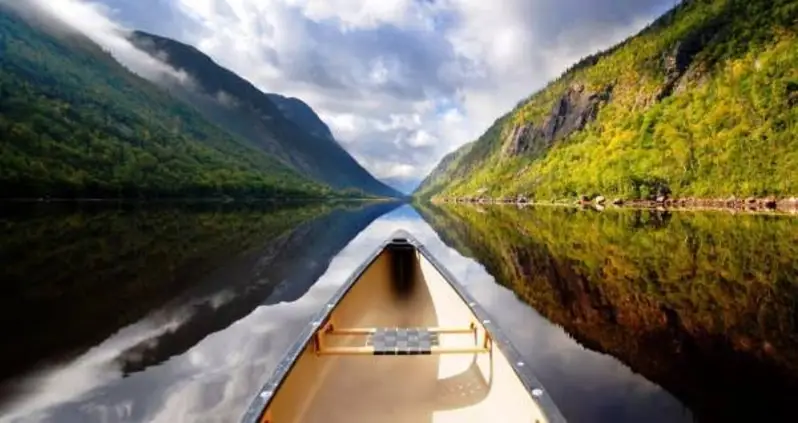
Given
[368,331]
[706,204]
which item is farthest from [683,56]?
[368,331]

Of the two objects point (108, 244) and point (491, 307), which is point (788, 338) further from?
point (108, 244)

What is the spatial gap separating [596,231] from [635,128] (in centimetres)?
10353

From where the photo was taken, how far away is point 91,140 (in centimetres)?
11675

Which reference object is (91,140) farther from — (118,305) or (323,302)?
(323,302)

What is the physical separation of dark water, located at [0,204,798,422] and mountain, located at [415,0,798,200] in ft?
196

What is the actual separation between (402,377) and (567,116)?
186 meters

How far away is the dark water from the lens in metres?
8.24

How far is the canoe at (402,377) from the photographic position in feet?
17.1

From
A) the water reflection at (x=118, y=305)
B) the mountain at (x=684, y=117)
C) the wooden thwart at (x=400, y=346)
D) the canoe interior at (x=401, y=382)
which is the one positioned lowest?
the water reflection at (x=118, y=305)

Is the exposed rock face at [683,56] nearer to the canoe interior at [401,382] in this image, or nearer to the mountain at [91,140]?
Result: the mountain at [91,140]

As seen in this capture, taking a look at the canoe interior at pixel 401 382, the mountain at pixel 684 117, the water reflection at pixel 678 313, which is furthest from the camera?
the mountain at pixel 684 117

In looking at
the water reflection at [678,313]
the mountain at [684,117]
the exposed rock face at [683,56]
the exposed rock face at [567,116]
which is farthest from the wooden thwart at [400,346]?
the exposed rock face at [567,116]

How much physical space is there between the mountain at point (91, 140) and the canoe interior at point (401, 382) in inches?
3283

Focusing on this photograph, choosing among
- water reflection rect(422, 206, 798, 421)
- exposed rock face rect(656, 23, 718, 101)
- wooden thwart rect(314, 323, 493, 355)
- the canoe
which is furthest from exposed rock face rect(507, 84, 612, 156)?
wooden thwart rect(314, 323, 493, 355)
